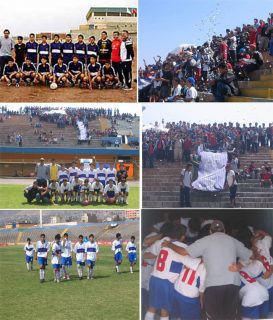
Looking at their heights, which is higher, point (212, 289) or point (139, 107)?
point (139, 107)

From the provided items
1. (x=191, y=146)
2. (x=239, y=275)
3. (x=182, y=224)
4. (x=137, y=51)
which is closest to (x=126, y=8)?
(x=137, y=51)

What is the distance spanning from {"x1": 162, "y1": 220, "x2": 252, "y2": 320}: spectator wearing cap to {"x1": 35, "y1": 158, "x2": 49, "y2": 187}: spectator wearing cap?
1.05 meters

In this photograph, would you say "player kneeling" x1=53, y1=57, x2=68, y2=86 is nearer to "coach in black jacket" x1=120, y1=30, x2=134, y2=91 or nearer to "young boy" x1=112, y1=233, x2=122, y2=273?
"coach in black jacket" x1=120, y1=30, x2=134, y2=91

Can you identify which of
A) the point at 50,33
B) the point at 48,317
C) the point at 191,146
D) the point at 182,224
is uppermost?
the point at 50,33

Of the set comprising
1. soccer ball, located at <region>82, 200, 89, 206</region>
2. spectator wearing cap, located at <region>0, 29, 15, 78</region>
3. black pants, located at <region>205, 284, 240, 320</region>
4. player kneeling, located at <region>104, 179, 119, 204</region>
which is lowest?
black pants, located at <region>205, 284, 240, 320</region>

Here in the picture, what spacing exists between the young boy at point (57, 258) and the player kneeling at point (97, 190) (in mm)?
425

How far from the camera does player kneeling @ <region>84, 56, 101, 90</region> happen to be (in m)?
5.85

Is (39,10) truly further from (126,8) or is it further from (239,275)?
(239,275)

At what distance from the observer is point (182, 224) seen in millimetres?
5832

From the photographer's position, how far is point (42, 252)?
5.91m

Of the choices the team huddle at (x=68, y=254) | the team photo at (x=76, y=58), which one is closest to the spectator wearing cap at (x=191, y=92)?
the team photo at (x=76, y=58)

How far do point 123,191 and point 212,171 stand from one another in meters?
0.71

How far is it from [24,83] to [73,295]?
1.70 metres

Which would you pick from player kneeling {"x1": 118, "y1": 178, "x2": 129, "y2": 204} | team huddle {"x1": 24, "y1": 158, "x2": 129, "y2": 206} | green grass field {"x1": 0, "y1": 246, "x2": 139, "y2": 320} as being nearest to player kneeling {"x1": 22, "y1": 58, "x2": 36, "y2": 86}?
team huddle {"x1": 24, "y1": 158, "x2": 129, "y2": 206}
